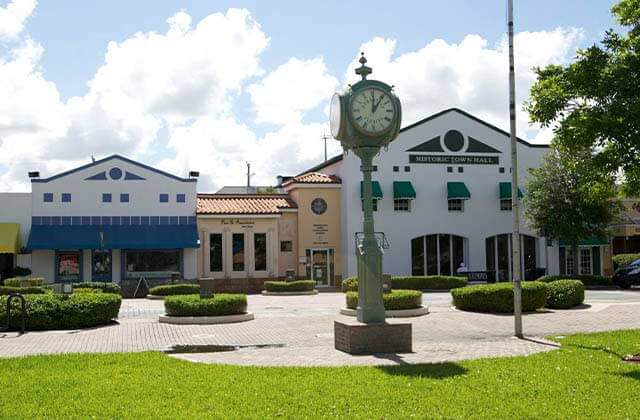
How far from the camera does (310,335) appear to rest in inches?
656

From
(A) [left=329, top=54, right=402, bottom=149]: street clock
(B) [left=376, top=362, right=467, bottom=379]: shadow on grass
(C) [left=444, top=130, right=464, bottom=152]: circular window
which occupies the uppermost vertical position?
(C) [left=444, top=130, right=464, bottom=152]: circular window

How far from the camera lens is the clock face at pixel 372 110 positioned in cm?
1359

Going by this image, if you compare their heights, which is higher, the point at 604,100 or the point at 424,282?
the point at 604,100

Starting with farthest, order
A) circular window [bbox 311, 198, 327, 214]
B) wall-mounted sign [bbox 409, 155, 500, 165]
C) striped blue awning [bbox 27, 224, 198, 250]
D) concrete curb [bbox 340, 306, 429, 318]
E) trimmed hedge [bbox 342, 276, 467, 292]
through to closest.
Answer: wall-mounted sign [bbox 409, 155, 500, 165]
circular window [bbox 311, 198, 327, 214]
striped blue awning [bbox 27, 224, 198, 250]
trimmed hedge [bbox 342, 276, 467, 292]
concrete curb [bbox 340, 306, 429, 318]

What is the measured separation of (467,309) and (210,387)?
14.2 meters

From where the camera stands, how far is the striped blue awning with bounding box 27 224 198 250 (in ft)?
117

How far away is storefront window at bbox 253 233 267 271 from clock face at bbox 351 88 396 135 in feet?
85.3

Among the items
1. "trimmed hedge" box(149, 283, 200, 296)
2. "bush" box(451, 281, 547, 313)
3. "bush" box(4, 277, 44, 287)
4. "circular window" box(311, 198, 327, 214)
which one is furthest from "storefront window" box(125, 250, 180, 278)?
"bush" box(451, 281, 547, 313)

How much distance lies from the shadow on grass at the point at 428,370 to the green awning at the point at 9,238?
93.2 ft

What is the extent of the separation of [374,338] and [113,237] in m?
26.1

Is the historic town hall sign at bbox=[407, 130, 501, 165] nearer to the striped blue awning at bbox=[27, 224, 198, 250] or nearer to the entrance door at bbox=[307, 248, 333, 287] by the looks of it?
the entrance door at bbox=[307, 248, 333, 287]

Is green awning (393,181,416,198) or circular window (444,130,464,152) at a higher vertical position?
circular window (444,130,464,152)

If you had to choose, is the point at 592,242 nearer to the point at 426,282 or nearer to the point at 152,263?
the point at 426,282

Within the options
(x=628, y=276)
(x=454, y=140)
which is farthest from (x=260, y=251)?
(x=628, y=276)
